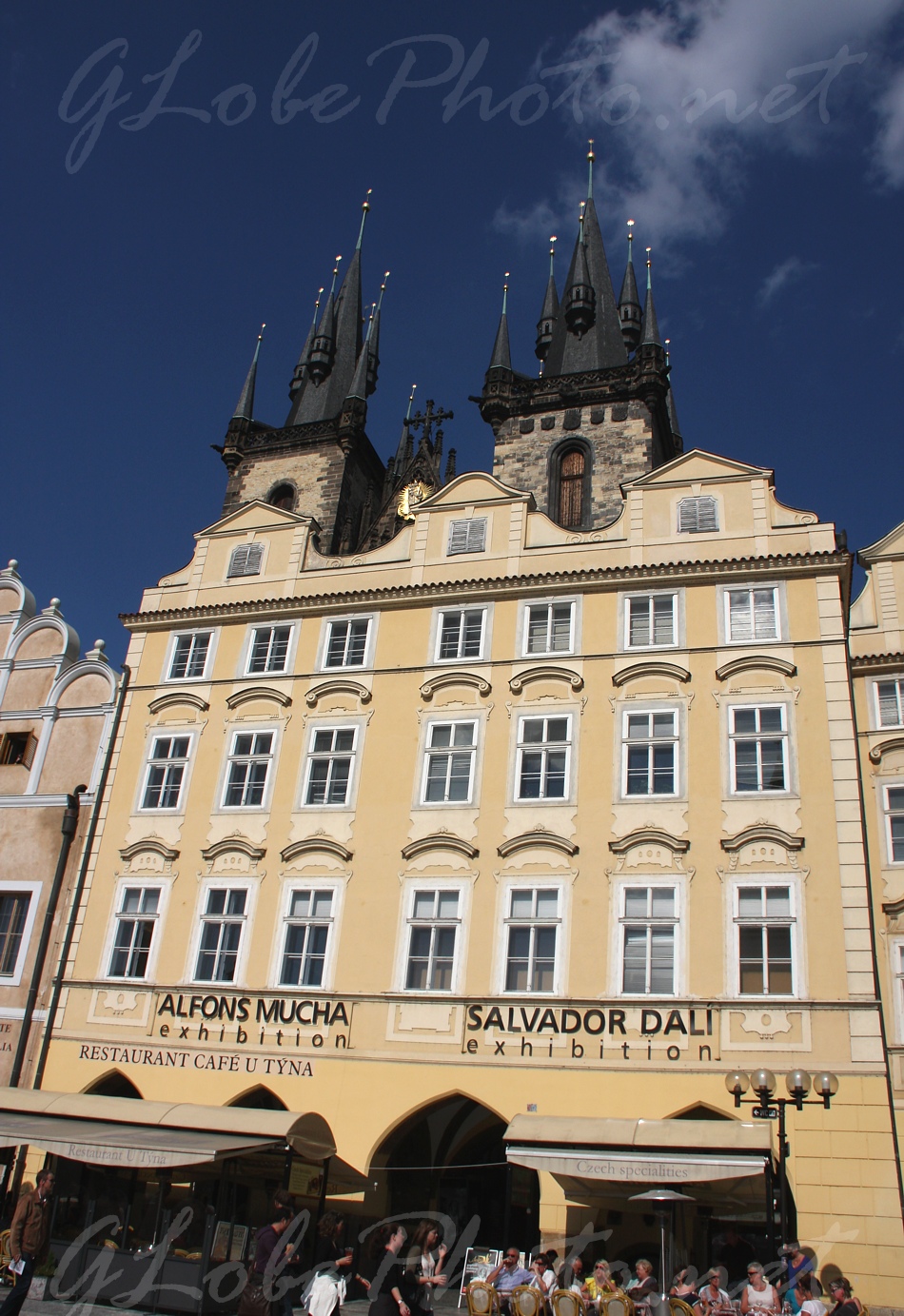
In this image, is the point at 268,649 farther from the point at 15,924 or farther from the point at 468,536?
the point at 15,924


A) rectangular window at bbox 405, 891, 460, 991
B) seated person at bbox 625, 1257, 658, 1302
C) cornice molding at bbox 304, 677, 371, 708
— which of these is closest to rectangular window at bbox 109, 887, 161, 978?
cornice molding at bbox 304, 677, 371, 708

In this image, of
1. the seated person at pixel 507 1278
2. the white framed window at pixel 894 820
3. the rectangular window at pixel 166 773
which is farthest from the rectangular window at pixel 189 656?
the white framed window at pixel 894 820

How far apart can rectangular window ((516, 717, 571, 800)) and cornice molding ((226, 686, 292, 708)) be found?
18.2 feet

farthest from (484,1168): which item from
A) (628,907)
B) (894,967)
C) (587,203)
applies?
(587,203)

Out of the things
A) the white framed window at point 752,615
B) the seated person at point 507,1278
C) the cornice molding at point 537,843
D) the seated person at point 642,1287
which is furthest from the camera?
the white framed window at point 752,615

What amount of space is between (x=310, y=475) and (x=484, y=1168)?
96.3 ft

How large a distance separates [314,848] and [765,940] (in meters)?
8.99

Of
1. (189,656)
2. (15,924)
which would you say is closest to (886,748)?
(189,656)

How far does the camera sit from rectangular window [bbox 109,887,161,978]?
23797mm

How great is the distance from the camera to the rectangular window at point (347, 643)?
84.7 ft

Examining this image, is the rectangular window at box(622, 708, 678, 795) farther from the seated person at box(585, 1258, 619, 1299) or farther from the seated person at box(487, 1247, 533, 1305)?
the seated person at box(487, 1247, 533, 1305)

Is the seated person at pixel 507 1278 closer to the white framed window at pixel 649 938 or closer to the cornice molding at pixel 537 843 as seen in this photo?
the white framed window at pixel 649 938

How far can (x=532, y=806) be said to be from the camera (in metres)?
22.5

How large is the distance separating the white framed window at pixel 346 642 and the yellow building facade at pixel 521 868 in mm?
52
